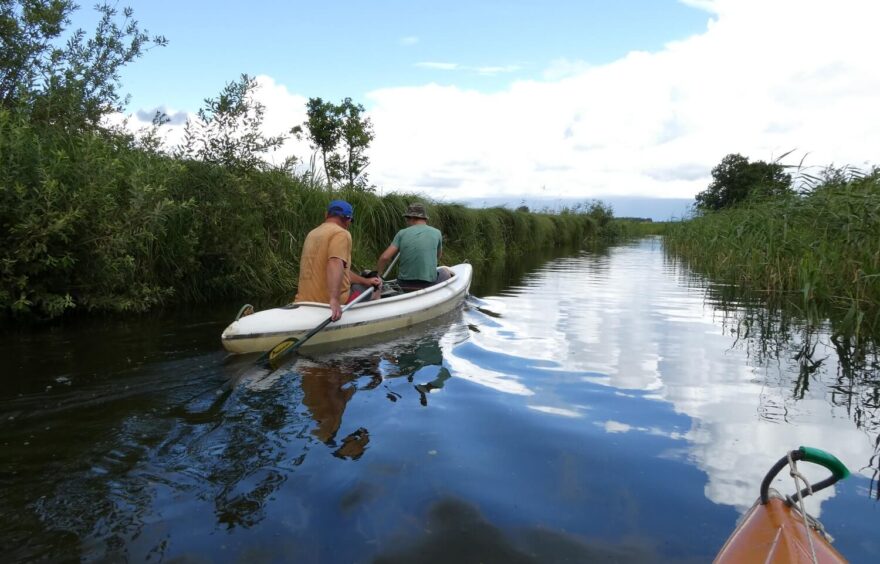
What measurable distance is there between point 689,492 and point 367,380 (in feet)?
9.35

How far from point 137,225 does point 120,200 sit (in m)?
0.39

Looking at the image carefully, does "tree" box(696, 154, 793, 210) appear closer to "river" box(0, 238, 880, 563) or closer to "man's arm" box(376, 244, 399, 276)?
"man's arm" box(376, 244, 399, 276)

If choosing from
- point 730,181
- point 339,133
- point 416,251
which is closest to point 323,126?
point 339,133

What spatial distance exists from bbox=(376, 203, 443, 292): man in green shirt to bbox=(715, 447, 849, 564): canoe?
638 cm

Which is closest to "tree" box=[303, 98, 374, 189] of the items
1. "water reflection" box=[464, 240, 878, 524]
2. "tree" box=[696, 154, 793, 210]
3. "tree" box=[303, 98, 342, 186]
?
"tree" box=[303, 98, 342, 186]

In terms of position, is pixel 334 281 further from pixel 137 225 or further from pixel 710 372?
pixel 710 372

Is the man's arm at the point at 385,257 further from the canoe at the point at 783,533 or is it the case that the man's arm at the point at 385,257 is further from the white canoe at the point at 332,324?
the canoe at the point at 783,533

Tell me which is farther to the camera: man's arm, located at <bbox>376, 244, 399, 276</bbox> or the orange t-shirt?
man's arm, located at <bbox>376, 244, 399, 276</bbox>

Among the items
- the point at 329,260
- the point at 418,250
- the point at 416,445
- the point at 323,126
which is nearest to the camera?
the point at 416,445

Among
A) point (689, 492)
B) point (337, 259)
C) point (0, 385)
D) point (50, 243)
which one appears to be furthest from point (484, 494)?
point (50, 243)

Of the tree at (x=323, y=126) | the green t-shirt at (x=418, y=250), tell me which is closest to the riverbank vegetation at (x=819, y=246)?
the green t-shirt at (x=418, y=250)

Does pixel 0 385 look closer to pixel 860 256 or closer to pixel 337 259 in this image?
pixel 337 259

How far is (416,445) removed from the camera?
369 cm

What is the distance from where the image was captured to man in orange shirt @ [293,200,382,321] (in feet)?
19.9
